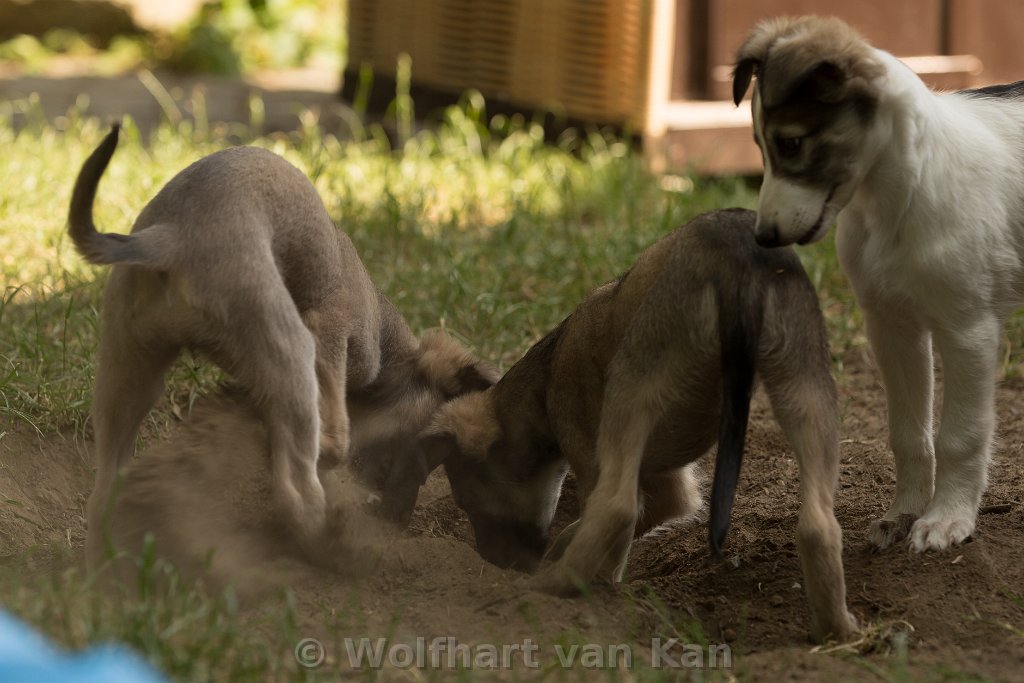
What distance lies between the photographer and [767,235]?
11.1 ft

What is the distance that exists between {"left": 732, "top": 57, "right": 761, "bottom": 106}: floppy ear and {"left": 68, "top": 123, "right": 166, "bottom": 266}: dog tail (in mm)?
1713

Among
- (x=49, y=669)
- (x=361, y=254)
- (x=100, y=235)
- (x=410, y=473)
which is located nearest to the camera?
(x=49, y=669)

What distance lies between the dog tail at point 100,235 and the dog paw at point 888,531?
222 centimetres

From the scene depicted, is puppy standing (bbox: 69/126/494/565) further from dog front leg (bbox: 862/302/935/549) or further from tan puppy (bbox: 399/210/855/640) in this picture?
dog front leg (bbox: 862/302/935/549)

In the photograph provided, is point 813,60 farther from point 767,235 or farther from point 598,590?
point 598,590

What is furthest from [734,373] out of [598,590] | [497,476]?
[497,476]

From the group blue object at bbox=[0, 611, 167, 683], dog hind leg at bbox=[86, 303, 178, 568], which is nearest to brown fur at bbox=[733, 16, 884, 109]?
dog hind leg at bbox=[86, 303, 178, 568]

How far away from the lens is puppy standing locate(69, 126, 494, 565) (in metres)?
3.43

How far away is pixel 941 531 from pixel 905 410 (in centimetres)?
40

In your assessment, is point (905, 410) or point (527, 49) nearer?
point (905, 410)

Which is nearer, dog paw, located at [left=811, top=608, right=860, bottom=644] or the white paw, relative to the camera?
dog paw, located at [left=811, top=608, right=860, bottom=644]

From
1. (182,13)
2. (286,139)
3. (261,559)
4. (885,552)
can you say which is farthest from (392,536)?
(182,13)

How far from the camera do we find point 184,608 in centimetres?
287

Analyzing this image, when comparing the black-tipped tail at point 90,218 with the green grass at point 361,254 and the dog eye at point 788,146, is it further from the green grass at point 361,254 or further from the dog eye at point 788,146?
the dog eye at point 788,146
